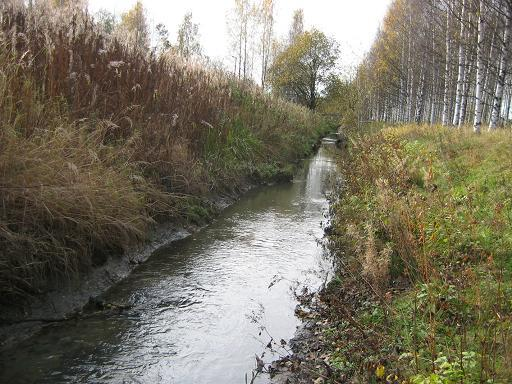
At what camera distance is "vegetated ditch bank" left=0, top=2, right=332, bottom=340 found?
12.9 ft

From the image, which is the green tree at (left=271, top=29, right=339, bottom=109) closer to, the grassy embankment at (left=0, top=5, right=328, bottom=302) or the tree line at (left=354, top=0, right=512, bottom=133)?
the tree line at (left=354, top=0, right=512, bottom=133)

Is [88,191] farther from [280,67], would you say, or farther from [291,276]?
[280,67]

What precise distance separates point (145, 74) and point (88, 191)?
150 inches

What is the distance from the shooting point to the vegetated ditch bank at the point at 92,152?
155 inches

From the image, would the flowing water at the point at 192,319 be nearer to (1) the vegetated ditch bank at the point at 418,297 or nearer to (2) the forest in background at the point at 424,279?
(1) the vegetated ditch bank at the point at 418,297

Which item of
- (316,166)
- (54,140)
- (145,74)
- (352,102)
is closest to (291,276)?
(54,140)

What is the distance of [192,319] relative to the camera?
430 cm

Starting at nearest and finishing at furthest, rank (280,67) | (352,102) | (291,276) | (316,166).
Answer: (291,276) → (316,166) → (352,102) → (280,67)

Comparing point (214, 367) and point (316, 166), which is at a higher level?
point (316, 166)

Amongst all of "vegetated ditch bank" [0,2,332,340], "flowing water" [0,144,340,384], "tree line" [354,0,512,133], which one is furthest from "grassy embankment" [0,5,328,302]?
"tree line" [354,0,512,133]

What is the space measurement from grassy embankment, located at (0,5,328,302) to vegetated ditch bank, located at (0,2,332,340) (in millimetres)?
17

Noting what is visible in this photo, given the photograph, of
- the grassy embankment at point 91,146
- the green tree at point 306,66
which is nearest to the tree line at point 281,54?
the green tree at point 306,66

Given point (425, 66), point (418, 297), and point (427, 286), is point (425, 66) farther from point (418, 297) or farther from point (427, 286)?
point (427, 286)

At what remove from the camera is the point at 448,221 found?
4.84 m
